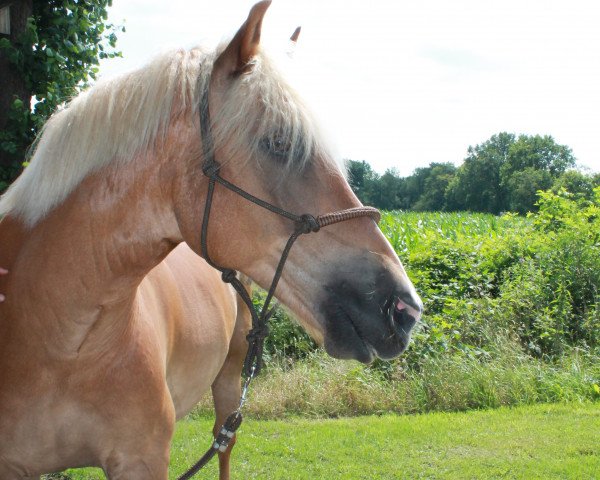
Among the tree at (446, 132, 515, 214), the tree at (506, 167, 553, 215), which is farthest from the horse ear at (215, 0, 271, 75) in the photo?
the tree at (446, 132, 515, 214)

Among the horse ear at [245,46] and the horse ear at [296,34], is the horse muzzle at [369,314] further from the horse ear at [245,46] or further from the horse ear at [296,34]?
the horse ear at [296,34]

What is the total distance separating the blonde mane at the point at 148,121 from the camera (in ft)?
5.95

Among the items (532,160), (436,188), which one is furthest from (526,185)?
(436,188)

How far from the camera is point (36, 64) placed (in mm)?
4777

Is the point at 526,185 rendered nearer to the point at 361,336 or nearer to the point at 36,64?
the point at 36,64

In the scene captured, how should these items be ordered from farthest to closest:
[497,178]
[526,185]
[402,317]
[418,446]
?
[497,178]
[526,185]
[418,446]
[402,317]

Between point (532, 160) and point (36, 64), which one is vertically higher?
point (532, 160)

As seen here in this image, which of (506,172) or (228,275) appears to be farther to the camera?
(506,172)

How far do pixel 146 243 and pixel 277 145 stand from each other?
0.54 metres

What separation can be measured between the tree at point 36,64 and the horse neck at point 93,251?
304 cm

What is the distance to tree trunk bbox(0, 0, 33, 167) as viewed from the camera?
15.5 feet

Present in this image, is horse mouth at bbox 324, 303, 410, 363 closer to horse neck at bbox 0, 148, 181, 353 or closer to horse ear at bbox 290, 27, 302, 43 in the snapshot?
horse neck at bbox 0, 148, 181, 353

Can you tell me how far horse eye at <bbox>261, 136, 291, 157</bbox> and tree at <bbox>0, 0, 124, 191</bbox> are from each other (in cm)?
341

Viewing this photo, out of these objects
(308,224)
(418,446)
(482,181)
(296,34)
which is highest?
(296,34)
